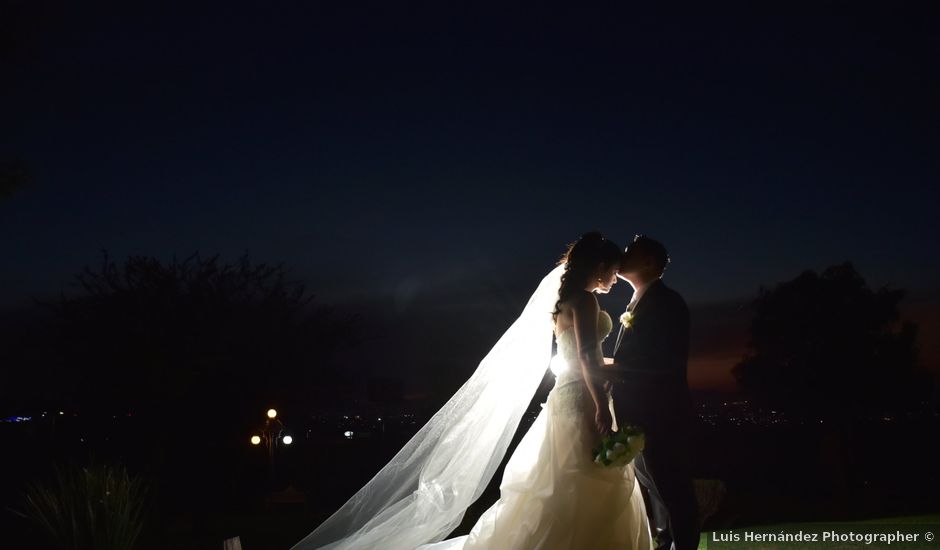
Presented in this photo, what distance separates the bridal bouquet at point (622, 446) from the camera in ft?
16.2

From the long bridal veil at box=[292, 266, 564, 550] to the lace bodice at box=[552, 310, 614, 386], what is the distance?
375 millimetres

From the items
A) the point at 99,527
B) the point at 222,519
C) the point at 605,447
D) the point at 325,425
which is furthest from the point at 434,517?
the point at 325,425

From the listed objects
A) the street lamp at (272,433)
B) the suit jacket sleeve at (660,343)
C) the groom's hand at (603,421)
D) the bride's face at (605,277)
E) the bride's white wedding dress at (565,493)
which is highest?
the street lamp at (272,433)

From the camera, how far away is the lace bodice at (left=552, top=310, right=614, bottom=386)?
5.63m

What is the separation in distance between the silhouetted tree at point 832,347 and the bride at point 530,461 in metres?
27.6

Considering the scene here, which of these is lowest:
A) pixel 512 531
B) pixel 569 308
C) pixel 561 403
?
pixel 512 531

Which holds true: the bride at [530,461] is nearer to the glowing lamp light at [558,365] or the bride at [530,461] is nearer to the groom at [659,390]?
the glowing lamp light at [558,365]

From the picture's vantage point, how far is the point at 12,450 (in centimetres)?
2534

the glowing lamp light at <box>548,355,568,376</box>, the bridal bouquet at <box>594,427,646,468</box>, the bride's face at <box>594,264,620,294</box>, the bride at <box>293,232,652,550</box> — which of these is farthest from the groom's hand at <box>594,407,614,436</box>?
the bride's face at <box>594,264,620,294</box>

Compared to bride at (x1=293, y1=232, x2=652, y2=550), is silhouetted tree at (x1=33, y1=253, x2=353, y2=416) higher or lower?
higher

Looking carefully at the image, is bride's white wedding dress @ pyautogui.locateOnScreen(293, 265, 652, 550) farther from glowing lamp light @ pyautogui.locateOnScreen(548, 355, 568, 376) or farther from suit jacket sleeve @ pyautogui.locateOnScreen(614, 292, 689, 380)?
suit jacket sleeve @ pyautogui.locateOnScreen(614, 292, 689, 380)

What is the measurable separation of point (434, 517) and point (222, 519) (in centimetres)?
1513

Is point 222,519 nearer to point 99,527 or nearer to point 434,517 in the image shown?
point 99,527

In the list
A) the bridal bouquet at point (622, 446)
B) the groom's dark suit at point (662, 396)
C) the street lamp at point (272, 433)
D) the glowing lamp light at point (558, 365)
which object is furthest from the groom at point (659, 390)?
the street lamp at point (272, 433)
